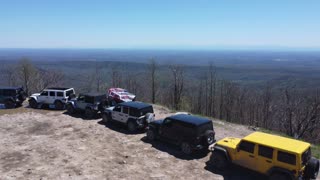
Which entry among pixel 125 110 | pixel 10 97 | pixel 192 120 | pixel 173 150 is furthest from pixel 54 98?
pixel 192 120

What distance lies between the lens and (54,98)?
82.5 feet

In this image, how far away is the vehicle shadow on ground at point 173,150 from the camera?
15117 millimetres

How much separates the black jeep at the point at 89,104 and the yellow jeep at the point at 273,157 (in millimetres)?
12222

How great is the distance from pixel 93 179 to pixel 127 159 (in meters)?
2.62

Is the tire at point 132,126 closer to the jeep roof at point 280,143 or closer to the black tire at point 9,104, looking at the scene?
the jeep roof at point 280,143

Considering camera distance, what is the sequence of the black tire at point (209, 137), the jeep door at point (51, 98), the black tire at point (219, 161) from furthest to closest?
the jeep door at point (51, 98)
the black tire at point (209, 137)
the black tire at point (219, 161)

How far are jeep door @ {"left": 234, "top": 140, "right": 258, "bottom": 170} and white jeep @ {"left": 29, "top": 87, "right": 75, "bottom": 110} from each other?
17.6 metres

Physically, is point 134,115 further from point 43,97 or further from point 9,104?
point 9,104

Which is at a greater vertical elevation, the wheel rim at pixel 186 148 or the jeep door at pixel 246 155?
the jeep door at pixel 246 155

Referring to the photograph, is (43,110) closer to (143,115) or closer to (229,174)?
(143,115)

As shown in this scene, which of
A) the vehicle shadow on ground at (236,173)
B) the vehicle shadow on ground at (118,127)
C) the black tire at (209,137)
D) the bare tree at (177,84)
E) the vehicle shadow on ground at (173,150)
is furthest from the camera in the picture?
the bare tree at (177,84)

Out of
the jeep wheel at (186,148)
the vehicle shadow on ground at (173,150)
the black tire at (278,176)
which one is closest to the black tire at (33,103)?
the vehicle shadow on ground at (173,150)

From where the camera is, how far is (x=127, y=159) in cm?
1445

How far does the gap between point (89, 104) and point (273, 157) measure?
51.0 feet
